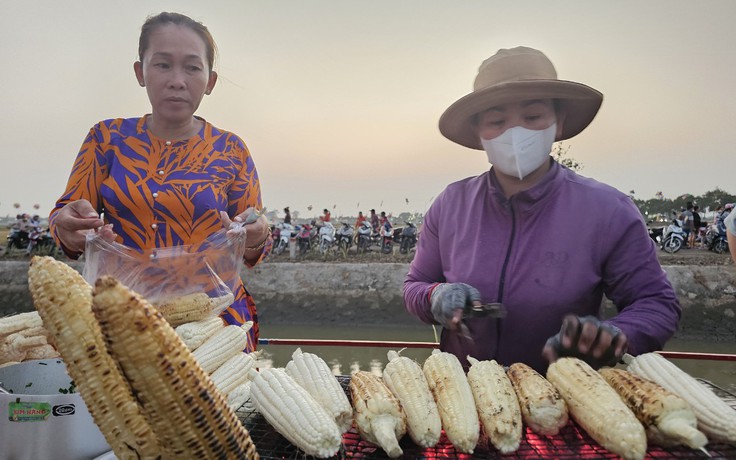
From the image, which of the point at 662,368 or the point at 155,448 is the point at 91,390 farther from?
the point at 662,368

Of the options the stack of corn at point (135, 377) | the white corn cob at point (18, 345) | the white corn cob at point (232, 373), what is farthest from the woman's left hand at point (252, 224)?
the stack of corn at point (135, 377)

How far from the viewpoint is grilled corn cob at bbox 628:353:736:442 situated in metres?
1.37

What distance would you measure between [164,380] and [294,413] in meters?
0.63

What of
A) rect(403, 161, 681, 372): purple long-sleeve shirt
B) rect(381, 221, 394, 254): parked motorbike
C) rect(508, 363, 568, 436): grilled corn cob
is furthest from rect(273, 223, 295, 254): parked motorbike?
rect(508, 363, 568, 436): grilled corn cob

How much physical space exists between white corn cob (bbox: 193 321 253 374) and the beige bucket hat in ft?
5.83

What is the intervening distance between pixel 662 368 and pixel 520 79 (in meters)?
1.57

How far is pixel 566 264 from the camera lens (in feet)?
7.07

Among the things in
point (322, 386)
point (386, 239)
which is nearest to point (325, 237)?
point (386, 239)

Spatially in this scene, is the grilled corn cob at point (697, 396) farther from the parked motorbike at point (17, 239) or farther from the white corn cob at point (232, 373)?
the parked motorbike at point (17, 239)

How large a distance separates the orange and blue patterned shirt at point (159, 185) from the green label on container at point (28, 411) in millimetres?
989

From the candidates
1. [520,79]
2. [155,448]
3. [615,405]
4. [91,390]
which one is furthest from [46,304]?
[520,79]

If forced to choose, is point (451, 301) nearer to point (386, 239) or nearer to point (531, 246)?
point (531, 246)

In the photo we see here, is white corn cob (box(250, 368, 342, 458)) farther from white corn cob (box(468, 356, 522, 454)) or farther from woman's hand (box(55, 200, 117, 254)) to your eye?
woman's hand (box(55, 200, 117, 254))

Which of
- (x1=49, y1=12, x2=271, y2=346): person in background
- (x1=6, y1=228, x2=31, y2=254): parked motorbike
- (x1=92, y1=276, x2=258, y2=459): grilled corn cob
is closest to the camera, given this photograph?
(x1=92, y1=276, x2=258, y2=459): grilled corn cob
